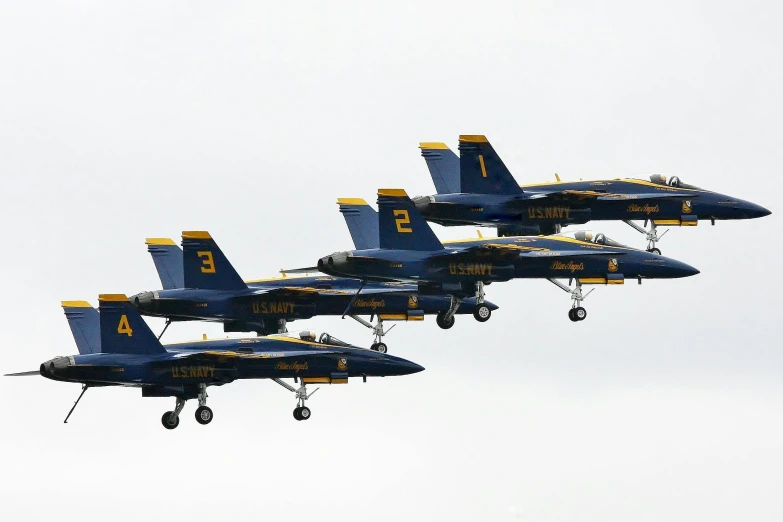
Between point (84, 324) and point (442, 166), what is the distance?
60.4 feet

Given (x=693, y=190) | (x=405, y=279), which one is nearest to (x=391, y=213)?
(x=405, y=279)

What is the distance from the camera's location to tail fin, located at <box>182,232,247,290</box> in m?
106

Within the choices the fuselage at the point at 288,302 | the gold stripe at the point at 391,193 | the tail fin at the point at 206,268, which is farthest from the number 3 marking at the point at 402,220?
the tail fin at the point at 206,268

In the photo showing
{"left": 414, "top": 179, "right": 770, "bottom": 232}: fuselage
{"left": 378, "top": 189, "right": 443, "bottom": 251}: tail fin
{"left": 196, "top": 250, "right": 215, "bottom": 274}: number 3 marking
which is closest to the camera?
{"left": 378, "top": 189, "right": 443, "bottom": 251}: tail fin

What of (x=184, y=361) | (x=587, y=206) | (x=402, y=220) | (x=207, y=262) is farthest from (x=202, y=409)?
(x=587, y=206)

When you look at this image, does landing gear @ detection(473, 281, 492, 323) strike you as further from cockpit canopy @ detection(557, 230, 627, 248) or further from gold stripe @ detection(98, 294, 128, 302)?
gold stripe @ detection(98, 294, 128, 302)

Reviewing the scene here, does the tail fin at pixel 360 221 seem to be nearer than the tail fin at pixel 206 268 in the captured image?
No

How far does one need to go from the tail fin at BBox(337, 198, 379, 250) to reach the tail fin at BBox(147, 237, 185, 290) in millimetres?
8345

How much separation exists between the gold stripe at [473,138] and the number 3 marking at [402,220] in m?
5.41

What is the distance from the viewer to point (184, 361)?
101500 mm

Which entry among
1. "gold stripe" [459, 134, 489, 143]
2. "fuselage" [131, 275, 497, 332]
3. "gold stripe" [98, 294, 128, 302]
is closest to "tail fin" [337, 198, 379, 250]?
"fuselage" [131, 275, 497, 332]

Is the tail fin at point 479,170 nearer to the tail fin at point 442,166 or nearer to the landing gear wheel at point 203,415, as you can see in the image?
the tail fin at point 442,166

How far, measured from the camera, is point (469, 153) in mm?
104562

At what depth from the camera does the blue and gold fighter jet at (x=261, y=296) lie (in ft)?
347
